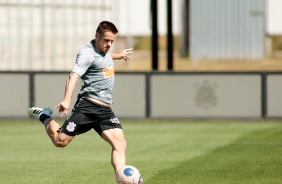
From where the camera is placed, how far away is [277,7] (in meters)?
47.8

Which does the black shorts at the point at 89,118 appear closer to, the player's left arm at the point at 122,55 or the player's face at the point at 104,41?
the player's face at the point at 104,41

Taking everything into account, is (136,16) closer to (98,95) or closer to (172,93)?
(172,93)

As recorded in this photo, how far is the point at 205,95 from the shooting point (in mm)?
24969

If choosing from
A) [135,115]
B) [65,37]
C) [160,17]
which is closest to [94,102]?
[135,115]

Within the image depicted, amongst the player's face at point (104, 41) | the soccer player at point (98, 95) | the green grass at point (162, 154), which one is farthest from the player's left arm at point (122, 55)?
the green grass at point (162, 154)

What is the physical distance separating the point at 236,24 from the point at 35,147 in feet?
90.4

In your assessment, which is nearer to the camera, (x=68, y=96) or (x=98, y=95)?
(x=68, y=96)

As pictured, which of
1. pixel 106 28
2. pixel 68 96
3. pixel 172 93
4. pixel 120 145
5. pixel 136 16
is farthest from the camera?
pixel 136 16

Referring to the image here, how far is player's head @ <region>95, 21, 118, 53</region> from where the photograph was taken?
12.8m

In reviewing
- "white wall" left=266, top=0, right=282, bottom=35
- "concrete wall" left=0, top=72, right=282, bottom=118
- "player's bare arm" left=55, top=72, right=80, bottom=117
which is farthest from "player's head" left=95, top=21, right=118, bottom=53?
"white wall" left=266, top=0, right=282, bottom=35

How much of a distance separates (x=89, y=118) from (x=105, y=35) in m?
1.09

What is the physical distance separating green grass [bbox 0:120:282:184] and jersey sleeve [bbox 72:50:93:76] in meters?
1.92

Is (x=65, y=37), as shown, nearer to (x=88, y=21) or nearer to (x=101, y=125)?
(x=88, y=21)

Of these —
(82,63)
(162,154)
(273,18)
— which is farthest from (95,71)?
(273,18)
